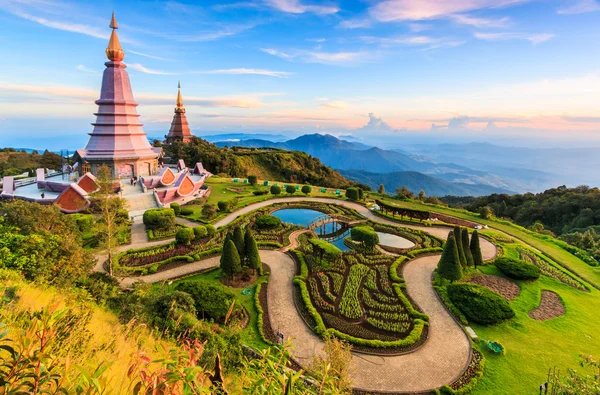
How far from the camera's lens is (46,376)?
83.8 inches

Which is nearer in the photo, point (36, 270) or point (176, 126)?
point (36, 270)

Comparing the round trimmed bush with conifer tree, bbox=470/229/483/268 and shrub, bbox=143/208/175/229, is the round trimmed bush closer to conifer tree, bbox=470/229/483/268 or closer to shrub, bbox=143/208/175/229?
conifer tree, bbox=470/229/483/268

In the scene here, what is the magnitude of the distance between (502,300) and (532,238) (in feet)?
53.4

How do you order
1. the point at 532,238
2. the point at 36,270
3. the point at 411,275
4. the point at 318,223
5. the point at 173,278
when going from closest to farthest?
1. the point at 36,270
2. the point at 173,278
3. the point at 411,275
4. the point at 532,238
5. the point at 318,223

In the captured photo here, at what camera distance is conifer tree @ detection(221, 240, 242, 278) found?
56.0 ft

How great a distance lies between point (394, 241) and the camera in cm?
2530

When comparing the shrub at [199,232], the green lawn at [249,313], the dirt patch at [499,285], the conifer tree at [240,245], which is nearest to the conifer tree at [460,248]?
the dirt patch at [499,285]

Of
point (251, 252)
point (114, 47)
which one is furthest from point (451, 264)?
point (114, 47)

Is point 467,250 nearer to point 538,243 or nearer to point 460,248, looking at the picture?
point 460,248

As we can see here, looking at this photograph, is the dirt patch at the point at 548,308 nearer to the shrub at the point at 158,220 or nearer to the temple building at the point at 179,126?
the shrub at the point at 158,220

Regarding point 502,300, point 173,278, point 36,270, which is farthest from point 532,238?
point 36,270

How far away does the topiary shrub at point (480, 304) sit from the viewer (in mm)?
14453

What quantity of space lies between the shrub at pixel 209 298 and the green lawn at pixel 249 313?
1.15 meters

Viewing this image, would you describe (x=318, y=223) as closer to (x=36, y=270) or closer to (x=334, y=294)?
(x=334, y=294)
